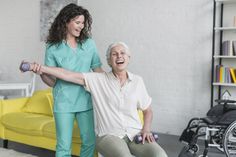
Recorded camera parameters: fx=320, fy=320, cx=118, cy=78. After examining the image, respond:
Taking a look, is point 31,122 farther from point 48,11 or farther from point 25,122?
point 48,11

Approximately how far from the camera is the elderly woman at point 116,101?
1.98m

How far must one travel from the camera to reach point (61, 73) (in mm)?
2016

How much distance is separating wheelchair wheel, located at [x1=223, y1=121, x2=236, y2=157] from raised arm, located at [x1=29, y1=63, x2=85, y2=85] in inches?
60.9

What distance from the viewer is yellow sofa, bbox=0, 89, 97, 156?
10.1ft

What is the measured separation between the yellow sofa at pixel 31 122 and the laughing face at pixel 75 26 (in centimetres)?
101

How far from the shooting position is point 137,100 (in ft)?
6.84

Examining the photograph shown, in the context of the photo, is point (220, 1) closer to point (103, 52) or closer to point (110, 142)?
point (103, 52)

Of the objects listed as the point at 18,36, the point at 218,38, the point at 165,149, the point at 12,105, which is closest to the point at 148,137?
the point at 165,149

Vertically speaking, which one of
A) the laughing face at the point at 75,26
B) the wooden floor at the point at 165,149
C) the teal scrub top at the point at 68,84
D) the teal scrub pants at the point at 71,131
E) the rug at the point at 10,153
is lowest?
the wooden floor at the point at 165,149

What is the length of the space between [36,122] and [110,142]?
154cm

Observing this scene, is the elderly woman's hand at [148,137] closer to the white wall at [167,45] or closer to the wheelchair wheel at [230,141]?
the wheelchair wheel at [230,141]

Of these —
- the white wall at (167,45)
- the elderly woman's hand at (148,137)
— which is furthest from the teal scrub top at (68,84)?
the white wall at (167,45)

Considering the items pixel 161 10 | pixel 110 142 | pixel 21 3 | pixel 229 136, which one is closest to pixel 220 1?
pixel 161 10

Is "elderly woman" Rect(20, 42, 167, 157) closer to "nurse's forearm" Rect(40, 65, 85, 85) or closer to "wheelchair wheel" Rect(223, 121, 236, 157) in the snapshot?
"nurse's forearm" Rect(40, 65, 85, 85)
